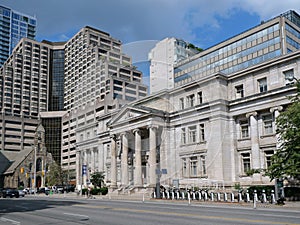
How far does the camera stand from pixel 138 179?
50812 mm

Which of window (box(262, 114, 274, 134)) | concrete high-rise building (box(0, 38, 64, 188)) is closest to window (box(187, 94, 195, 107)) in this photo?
window (box(262, 114, 274, 134))

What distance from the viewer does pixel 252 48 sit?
88125 mm

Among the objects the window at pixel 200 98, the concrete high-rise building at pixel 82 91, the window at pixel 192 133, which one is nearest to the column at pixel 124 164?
the window at pixel 192 133

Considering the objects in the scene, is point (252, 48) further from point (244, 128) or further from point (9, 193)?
point (9, 193)

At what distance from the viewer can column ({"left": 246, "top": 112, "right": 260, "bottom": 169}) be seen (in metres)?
43.6

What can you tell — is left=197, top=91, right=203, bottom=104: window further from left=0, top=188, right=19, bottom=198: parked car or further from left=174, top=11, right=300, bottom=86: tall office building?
left=0, top=188, right=19, bottom=198: parked car

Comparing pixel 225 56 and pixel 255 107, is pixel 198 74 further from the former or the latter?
pixel 255 107

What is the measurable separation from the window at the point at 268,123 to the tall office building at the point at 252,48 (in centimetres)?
3315

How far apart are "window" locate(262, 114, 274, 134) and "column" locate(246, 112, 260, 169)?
40.9 inches

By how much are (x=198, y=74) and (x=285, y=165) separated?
70007 millimetres

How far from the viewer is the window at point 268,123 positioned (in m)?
43.2

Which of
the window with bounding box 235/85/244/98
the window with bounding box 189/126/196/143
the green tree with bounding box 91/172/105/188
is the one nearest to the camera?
the window with bounding box 189/126/196/143

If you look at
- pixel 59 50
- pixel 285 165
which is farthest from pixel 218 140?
pixel 59 50

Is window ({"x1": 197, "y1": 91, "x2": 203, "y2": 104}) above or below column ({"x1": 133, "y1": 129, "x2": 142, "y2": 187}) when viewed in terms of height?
above
